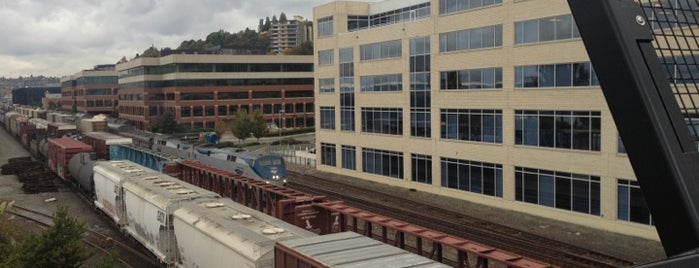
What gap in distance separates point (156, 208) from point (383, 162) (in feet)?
87.3

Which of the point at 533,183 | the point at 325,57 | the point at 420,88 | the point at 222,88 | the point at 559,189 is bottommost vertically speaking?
the point at 559,189

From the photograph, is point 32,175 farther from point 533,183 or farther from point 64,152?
point 533,183

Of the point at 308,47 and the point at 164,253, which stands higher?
the point at 308,47

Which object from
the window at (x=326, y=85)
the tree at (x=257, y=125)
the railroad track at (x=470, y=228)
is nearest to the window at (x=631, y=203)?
the railroad track at (x=470, y=228)

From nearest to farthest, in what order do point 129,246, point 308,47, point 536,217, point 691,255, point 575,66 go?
point 691,255, point 129,246, point 575,66, point 536,217, point 308,47

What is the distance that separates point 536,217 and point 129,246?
70.8 feet

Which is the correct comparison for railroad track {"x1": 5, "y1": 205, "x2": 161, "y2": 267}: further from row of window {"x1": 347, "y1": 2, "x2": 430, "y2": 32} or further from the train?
row of window {"x1": 347, "y1": 2, "x2": 430, "y2": 32}

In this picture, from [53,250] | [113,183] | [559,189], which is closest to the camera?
[53,250]

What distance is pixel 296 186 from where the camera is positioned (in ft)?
150

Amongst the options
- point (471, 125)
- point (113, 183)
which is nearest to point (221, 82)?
point (471, 125)

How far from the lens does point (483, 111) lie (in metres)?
36.6

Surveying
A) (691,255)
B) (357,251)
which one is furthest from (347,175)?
(691,255)

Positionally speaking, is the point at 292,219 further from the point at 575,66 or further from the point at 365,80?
the point at 365,80

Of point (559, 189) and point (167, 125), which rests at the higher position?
point (167, 125)
